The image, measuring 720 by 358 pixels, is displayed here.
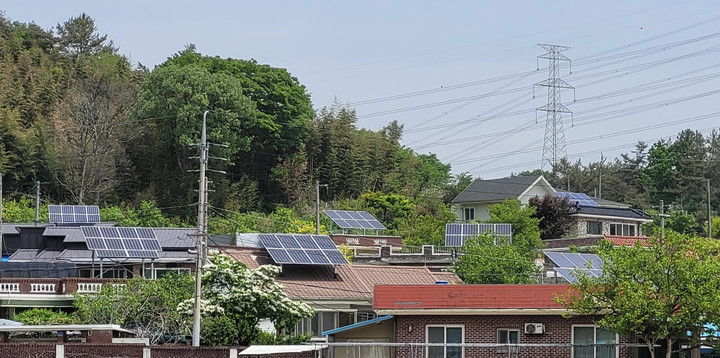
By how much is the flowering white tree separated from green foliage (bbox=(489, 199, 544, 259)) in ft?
94.0

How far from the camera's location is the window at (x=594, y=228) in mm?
84375

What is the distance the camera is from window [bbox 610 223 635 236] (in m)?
87.3

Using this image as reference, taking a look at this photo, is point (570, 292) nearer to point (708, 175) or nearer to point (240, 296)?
point (240, 296)

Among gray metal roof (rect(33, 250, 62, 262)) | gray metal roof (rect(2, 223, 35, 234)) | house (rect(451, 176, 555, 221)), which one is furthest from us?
house (rect(451, 176, 555, 221))

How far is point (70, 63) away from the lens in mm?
96375

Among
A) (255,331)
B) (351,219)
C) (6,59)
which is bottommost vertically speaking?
(255,331)

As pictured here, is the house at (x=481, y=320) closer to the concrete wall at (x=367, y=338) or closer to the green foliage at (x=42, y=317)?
the concrete wall at (x=367, y=338)

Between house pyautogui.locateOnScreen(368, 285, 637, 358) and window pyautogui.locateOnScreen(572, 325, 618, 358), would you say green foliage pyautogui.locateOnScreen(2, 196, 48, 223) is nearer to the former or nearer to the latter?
house pyautogui.locateOnScreen(368, 285, 637, 358)

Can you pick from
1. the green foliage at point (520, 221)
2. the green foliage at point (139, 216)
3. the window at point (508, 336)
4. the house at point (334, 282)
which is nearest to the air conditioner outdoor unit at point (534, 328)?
the window at point (508, 336)

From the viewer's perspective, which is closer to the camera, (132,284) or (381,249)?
(132,284)

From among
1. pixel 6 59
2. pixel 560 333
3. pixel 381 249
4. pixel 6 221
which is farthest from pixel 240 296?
pixel 6 59

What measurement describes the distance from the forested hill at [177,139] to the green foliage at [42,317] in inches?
1157

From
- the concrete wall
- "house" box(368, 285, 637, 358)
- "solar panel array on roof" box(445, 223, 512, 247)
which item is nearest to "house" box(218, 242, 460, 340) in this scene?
the concrete wall

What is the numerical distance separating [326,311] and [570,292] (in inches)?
537
